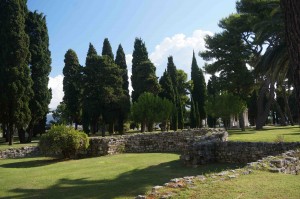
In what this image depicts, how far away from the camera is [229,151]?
52.7 ft

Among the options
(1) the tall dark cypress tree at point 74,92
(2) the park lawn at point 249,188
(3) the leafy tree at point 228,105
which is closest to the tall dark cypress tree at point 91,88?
(1) the tall dark cypress tree at point 74,92

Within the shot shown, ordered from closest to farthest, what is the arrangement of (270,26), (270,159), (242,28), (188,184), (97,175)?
1. (188,184)
2. (270,159)
3. (97,175)
4. (270,26)
5. (242,28)

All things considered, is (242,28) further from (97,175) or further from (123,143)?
(97,175)

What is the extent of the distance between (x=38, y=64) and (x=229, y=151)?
2476cm

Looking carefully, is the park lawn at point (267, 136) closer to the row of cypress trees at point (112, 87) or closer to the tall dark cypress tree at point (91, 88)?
the row of cypress trees at point (112, 87)

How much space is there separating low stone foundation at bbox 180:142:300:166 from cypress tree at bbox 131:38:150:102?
3023 cm

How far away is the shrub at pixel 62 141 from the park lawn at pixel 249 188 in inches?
544

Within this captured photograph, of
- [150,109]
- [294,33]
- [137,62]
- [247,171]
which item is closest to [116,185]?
[247,171]

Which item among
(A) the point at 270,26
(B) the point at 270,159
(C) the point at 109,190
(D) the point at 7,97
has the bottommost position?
(C) the point at 109,190

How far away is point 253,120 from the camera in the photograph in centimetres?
6525

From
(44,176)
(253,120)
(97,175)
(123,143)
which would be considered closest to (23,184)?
(44,176)

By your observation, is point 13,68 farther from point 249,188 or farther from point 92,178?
point 249,188

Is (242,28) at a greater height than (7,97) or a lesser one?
greater

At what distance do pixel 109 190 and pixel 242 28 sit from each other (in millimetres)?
29503
